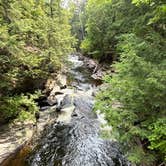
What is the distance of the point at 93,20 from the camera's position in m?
23.0

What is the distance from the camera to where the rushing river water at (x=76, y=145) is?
677 cm

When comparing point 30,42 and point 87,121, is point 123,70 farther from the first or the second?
point 30,42

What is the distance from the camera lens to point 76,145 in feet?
25.4

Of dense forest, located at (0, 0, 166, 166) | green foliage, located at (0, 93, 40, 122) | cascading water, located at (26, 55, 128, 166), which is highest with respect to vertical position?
dense forest, located at (0, 0, 166, 166)

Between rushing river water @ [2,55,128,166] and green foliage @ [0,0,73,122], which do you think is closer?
rushing river water @ [2,55,128,166]

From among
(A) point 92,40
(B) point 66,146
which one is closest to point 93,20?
(A) point 92,40

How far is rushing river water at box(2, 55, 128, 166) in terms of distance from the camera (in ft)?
22.2

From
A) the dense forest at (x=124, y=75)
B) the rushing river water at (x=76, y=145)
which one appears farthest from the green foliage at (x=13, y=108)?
the rushing river water at (x=76, y=145)

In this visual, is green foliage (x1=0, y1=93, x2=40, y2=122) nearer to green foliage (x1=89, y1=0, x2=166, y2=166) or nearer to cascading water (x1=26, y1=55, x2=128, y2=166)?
cascading water (x1=26, y1=55, x2=128, y2=166)

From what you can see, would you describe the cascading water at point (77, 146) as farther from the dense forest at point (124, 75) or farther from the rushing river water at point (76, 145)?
the dense forest at point (124, 75)

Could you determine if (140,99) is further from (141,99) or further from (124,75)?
(124,75)

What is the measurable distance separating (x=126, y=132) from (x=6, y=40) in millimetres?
5573

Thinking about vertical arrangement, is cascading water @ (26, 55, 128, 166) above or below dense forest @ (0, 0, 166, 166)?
below

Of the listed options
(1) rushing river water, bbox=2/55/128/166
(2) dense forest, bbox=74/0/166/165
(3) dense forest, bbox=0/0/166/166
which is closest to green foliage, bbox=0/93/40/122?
(3) dense forest, bbox=0/0/166/166
